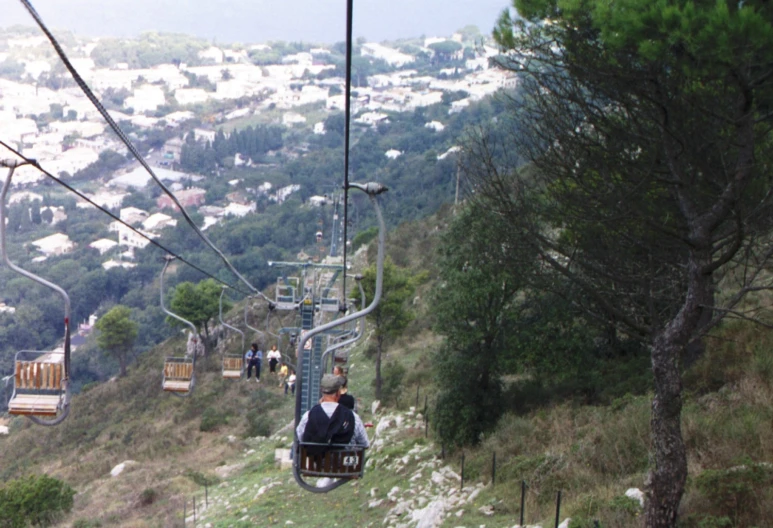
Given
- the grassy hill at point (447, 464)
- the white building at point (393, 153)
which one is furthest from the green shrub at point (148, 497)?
the white building at point (393, 153)

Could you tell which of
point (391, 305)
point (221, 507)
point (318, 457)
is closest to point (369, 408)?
point (391, 305)

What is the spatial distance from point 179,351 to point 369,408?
2197 centimetres

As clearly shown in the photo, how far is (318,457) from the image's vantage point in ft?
18.0

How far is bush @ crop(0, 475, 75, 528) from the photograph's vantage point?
14.9 m

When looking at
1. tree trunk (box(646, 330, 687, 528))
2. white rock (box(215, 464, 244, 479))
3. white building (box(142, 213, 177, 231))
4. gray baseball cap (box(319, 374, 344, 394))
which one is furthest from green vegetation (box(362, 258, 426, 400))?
white building (box(142, 213, 177, 231))

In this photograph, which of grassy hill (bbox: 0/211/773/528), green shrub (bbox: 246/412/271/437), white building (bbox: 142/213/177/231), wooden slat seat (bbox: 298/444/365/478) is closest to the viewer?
wooden slat seat (bbox: 298/444/365/478)

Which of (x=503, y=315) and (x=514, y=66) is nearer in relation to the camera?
(x=514, y=66)

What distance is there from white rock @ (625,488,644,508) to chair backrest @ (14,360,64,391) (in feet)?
17.7

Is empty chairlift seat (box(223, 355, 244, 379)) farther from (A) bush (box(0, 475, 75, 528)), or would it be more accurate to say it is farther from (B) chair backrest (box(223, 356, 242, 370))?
(A) bush (box(0, 475, 75, 528))

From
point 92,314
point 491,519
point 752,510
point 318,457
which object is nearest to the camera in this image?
point 318,457

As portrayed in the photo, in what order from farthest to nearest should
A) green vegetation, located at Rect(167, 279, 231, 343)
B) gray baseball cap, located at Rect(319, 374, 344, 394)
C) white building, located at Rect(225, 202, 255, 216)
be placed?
white building, located at Rect(225, 202, 255, 216)
green vegetation, located at Rect(167, 279, 231, 343)
gray baseball cap, located at Rect(319, 374, 344, 394)

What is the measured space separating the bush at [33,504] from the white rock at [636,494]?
12228 mm

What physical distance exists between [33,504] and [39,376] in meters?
8.96

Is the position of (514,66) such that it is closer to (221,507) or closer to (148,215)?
(221,507)
